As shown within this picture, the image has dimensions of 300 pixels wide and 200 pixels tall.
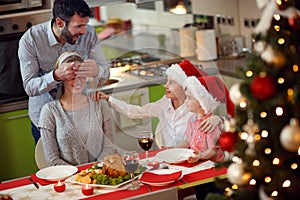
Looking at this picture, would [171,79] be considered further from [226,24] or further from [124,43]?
[124,43]

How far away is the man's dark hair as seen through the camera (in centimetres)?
418

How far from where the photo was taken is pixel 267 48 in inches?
85.3

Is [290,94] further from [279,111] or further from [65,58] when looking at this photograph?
[65,58]

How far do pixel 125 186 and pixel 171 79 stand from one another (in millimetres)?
686

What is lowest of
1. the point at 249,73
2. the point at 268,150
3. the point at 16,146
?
the point at 16,146

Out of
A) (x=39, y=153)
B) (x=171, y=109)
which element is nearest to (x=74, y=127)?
(x=39, y=153)

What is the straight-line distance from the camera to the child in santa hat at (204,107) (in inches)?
141

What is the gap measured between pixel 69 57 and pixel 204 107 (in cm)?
101

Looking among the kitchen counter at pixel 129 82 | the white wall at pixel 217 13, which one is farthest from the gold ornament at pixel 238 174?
the white wall at pixel 217 13

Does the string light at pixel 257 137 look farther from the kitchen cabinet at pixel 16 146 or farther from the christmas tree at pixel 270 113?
the kitchen cabinet at pixel 16 146

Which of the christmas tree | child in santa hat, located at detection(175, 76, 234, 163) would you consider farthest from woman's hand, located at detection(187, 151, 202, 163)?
the christmas tree

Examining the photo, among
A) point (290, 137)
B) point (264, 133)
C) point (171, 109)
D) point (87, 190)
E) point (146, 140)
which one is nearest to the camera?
point (290, 137)

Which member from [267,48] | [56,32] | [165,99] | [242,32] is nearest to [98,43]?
[56,32]

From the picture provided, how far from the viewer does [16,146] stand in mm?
4957
